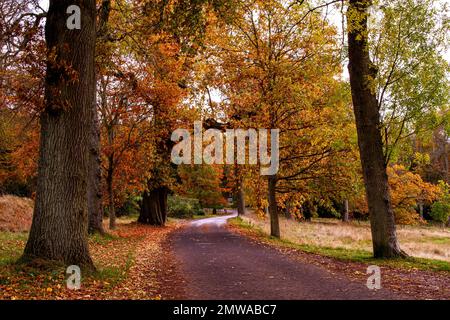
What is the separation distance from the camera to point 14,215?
17828mm

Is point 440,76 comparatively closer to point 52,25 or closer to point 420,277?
point 420,277

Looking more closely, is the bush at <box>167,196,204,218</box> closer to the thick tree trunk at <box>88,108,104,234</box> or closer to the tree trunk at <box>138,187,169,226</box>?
the tree trunk at <box>138,187,169,226</box>

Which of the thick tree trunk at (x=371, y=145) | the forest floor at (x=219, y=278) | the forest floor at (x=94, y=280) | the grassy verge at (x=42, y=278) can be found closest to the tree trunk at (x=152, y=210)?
the forest floor at (x=219, y=278)

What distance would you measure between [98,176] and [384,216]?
1157 cm

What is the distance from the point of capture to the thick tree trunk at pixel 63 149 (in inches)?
297

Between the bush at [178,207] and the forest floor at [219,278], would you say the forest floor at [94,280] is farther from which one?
the bush at [178,207]

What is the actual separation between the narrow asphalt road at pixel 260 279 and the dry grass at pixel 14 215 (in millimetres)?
8578

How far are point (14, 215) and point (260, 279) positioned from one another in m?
14.0

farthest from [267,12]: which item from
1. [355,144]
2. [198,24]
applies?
[198,24]

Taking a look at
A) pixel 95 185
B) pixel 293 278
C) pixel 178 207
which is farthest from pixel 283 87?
pixel 178 207

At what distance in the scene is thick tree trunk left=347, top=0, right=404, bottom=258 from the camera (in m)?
11.7

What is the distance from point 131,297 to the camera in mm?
6773

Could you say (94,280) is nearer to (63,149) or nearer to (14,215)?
(63,149)

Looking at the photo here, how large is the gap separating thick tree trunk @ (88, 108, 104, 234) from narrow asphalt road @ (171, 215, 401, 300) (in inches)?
212
